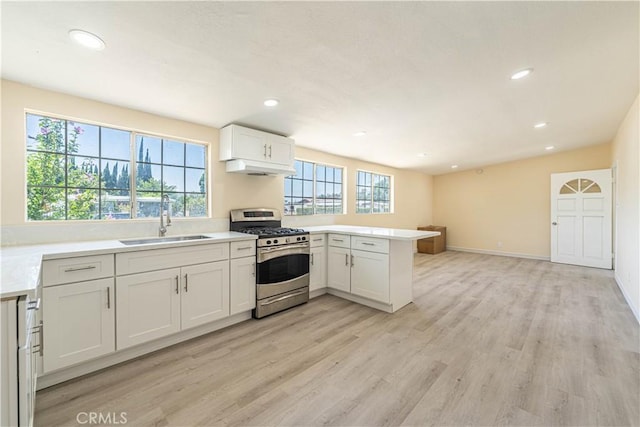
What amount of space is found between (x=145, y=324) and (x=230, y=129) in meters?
2.17

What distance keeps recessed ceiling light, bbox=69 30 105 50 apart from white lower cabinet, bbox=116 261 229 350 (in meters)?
1.62

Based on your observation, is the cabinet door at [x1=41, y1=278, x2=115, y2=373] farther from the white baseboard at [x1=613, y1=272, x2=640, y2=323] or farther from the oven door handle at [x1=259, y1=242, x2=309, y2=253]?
the white baseboard at [x1=613, y1=272, x2=640, y2=323]

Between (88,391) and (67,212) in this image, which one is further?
(67,212)

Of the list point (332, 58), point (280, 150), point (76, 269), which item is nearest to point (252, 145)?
point (280, 150)

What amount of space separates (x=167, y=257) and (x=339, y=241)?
6.87 feet

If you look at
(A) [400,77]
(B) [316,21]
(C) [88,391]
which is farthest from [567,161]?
(C) [88,391]

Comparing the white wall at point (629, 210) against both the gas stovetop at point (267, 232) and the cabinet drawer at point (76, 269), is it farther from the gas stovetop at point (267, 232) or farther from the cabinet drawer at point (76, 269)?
the cabinet drawer at point (76, 269)

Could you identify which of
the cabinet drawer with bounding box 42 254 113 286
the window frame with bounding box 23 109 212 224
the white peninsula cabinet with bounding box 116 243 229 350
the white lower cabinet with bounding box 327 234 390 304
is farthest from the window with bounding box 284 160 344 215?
the cabinet drawer with bounding box 42 254 113 286

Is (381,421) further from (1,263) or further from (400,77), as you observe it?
(400,77)

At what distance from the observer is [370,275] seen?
3363 mm

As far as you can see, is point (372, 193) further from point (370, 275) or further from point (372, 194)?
point (370, 275)

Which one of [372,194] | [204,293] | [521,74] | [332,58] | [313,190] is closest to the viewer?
[332,58]

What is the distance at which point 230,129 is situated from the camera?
320cm

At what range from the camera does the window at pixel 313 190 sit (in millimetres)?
4367
